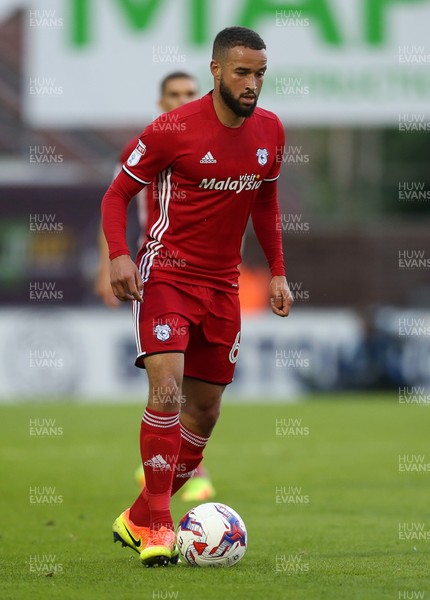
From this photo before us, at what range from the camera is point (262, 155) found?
263 inches

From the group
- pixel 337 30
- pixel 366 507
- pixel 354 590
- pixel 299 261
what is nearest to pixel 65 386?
pixel 299 261

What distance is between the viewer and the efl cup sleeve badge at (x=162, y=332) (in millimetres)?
6379

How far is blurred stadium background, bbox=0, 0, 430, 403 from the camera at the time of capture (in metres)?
19.8

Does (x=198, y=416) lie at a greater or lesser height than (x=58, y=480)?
greater

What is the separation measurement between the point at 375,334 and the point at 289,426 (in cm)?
497

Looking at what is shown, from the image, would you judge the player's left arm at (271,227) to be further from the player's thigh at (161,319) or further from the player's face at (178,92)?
the player's face at (178,92)

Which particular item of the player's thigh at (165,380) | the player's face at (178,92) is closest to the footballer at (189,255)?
the player's thigh at (165,380)

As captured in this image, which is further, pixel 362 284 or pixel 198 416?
pixel 362 284

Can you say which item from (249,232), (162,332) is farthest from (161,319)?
(249,232)

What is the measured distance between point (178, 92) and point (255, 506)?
9.22 feet

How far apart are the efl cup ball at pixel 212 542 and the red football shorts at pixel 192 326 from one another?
2.51 feet

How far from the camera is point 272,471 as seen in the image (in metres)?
11.3

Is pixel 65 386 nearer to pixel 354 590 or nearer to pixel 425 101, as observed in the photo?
pixel 425 101

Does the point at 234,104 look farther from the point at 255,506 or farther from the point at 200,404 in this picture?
the point at 255,506
